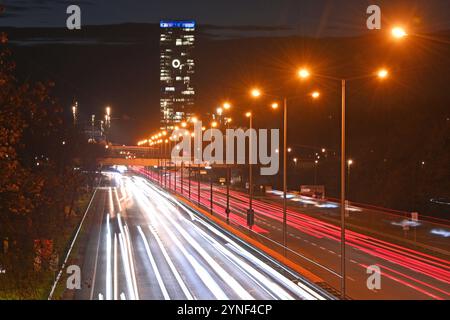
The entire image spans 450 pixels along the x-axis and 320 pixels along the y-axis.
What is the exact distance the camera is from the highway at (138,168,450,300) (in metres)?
21.0

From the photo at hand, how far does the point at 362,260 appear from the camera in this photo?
27422 mm

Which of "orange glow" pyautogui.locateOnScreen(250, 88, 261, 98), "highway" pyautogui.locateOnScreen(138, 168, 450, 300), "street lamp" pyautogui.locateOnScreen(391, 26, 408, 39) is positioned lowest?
"highway" pyautogui.locateOnScreen(138, 168, 450, 300)

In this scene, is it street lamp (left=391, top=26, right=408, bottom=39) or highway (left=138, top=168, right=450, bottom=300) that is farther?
highway (left=138, top=168, right=450, bottom=300)

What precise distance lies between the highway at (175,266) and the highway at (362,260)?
1.88m

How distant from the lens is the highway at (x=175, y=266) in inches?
787

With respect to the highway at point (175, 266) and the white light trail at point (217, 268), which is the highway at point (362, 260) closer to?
the highway at point (175, 266)

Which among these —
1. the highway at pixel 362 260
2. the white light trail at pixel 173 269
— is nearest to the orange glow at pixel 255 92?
the highway at pixel 362 260

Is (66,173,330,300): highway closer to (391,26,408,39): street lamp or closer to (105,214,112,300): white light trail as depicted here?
(105,214,112,300): white light trail

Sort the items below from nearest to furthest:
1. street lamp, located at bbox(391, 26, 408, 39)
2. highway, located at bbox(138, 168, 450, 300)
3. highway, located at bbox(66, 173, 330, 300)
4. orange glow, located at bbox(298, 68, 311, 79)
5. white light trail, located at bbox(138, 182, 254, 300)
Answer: street lamp, located at bbox(391, 26, 408, 39)
white light trail, located at bbox(138, 182, 254, 300)
highway, located at bbox(66, 173, 330, 300)
highway, located at bbox(138, 168, 450, 300)
orange glow, located at bbox(298, 68, 311, 79)

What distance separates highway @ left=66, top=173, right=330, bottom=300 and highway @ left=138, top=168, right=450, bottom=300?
1883 millimetres

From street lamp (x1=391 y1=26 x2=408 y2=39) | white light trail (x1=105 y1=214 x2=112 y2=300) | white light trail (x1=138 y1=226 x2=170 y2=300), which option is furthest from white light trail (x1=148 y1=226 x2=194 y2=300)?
street lamp (x1=391 y1=26 x2=408 y2=39)

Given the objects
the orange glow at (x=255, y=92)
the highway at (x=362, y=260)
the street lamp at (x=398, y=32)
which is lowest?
the highway at (x=362, y=260)
